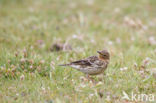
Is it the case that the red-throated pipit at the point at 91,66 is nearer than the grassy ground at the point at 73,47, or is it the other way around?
the grassy ground at the point at 73,47

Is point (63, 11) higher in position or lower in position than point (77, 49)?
higher

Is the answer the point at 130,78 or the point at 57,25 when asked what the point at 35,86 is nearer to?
the point at 130,78

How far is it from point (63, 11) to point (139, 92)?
890 cm

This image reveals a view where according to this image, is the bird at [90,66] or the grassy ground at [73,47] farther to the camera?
the bird at [90,66]

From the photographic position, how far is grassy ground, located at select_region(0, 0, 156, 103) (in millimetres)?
6148

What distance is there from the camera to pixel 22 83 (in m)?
6.43

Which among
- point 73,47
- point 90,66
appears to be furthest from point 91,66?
point 73,47

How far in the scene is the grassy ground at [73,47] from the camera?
6148 mm

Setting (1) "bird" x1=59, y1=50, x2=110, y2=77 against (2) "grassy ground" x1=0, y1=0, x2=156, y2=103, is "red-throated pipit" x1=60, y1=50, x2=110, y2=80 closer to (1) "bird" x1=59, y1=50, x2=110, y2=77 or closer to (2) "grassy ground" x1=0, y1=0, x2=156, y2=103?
(1) "bird" x1=59, y1=50, x2=110, y2=77

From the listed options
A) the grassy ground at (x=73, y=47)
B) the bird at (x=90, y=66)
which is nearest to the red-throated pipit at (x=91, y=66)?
the bird at (x=90, y=66)

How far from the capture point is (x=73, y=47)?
10227 mm

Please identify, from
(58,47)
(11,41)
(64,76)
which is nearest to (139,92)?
(64,76)

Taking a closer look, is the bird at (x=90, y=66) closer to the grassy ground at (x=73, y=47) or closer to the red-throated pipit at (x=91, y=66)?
the red-throated pipit at (x=91, y=66)

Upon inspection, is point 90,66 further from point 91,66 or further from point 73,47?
point 73,47
